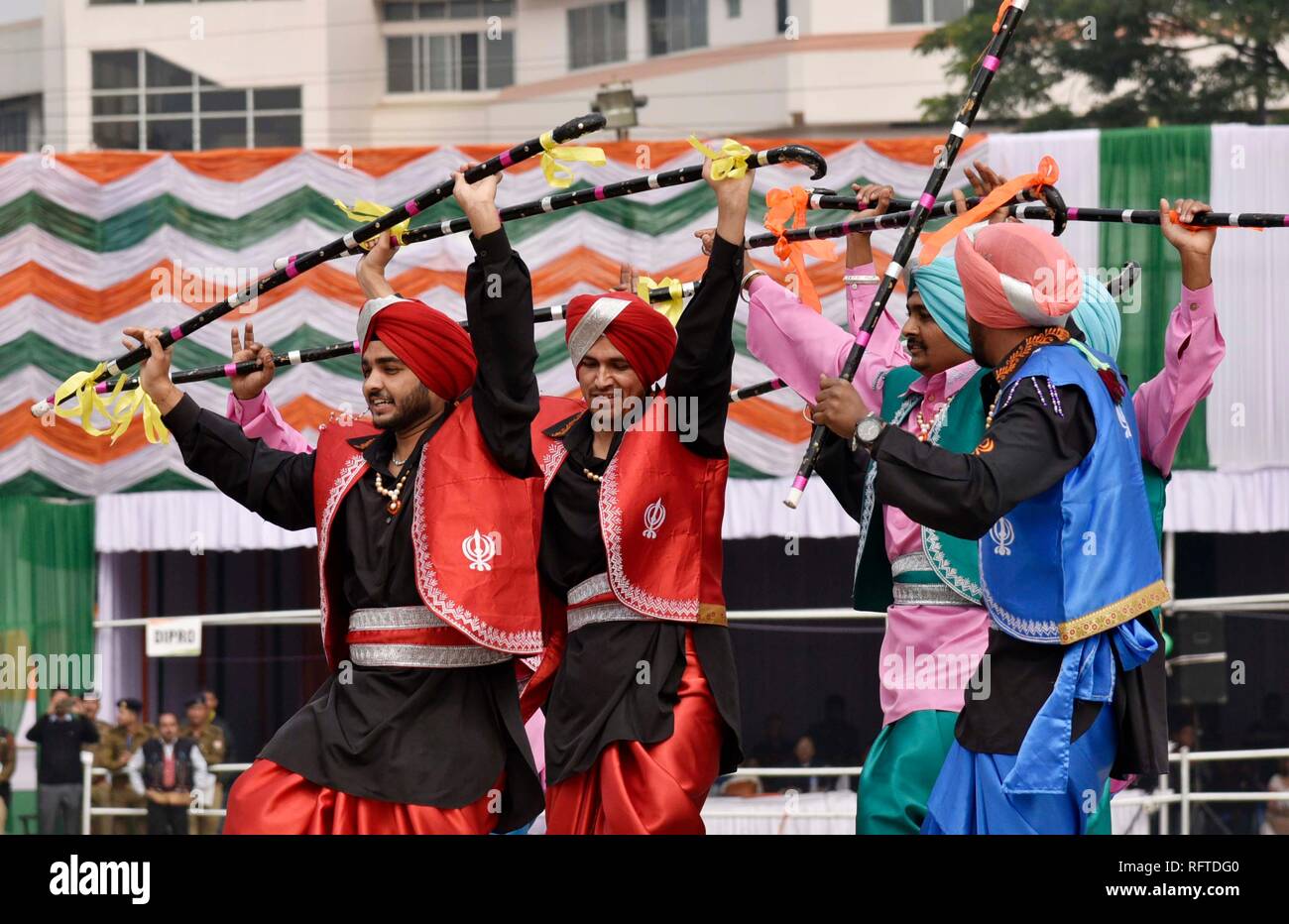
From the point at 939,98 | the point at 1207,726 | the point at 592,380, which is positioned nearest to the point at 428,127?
the point at 939,98

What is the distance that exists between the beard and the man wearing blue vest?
102cm

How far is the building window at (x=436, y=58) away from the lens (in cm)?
Answer: 3023

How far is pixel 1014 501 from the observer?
4273 millimetres

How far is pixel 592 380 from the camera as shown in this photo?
5.35 metres

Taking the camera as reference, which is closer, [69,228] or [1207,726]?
[69,228]

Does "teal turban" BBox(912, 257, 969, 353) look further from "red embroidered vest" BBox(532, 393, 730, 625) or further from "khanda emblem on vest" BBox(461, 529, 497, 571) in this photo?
"khanda emblem on vest" BBox(461, 529, 497, 571)

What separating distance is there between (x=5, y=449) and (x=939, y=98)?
11863mm

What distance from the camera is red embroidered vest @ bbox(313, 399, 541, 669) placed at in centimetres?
469

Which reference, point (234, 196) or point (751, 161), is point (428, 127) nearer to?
point (234, 196)

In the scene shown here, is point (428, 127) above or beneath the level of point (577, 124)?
above

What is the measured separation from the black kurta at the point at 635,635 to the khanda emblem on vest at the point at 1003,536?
820 millimetres

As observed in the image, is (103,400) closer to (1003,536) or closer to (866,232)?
(866,232)

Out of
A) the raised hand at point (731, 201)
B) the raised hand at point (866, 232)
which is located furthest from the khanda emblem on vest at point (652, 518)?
the raised hand at point (866, 232)

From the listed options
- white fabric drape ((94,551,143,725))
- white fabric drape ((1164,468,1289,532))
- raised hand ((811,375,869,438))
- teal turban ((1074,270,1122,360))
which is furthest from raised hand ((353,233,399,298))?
white fabric drape ((94,551,143,725))
